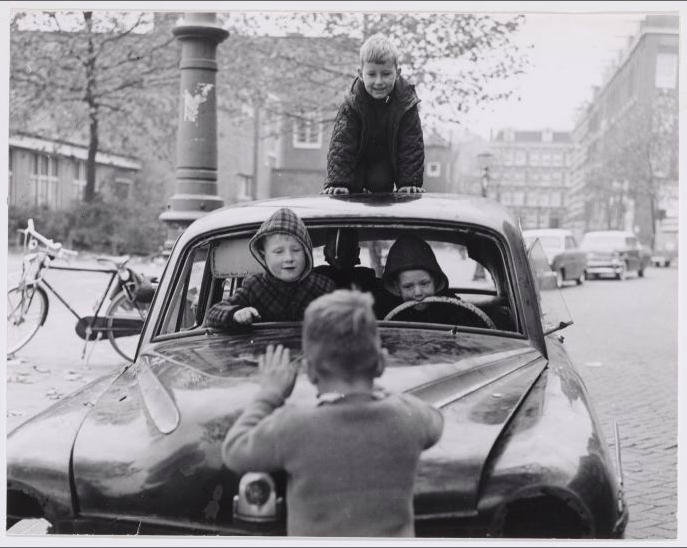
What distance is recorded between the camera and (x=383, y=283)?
3713 millimetres

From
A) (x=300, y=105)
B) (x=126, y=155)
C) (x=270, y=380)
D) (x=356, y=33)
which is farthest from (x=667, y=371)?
(x=126, y=155)

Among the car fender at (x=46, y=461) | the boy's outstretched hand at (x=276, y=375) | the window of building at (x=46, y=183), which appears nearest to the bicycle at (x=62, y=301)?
the car fender at (x=46, y=461)

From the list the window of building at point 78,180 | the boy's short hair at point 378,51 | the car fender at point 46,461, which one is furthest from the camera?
the window of building at point 78,180

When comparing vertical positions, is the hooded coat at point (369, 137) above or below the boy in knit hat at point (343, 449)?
above

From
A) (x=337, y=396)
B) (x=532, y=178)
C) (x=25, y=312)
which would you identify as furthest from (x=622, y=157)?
(x=337, y=396)

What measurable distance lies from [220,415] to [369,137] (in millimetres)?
2453

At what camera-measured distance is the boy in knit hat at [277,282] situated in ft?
10.1

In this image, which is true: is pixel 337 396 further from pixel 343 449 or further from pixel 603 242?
pixel 603 242

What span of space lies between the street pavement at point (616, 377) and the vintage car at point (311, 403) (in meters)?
0.89

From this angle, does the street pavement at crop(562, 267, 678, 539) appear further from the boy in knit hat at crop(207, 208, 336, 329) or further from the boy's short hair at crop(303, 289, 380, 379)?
the boy's short hair at crop(303, 289, 380, 379)

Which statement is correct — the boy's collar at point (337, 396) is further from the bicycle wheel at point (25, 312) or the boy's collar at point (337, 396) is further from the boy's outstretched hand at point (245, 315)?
the bicycle wheel at point (25, 312)

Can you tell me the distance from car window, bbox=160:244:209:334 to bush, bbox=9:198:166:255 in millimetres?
15270

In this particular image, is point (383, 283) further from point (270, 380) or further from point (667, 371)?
point (667, 371)

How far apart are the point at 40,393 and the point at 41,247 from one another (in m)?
2.16
